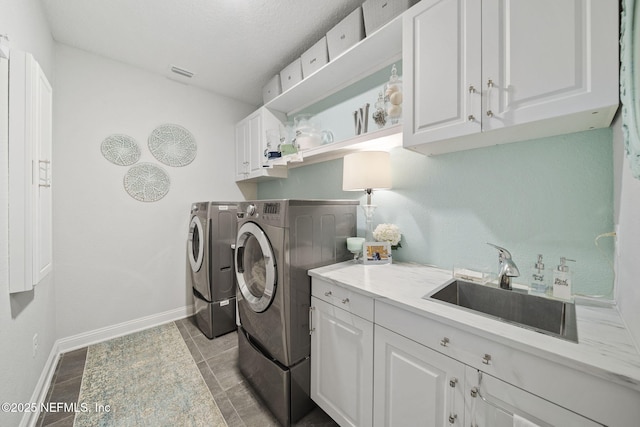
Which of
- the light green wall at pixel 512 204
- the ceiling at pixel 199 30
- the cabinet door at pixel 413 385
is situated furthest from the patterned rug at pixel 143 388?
the ceiling at pixel 199 30

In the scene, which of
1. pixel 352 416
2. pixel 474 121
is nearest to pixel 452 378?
pixel 352 416

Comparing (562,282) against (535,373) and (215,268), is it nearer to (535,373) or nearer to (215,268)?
(535,373)

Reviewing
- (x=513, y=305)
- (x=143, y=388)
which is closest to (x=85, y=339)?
(x=143, y=388)

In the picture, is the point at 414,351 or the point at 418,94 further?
the point at 418,94

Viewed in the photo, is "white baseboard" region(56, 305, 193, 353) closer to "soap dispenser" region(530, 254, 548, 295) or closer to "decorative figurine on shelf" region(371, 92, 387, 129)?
"decorative figurine on shelf" region(371, 92, 387, 129)

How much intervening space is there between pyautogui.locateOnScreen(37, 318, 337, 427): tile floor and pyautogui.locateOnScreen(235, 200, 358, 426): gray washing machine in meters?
0.07

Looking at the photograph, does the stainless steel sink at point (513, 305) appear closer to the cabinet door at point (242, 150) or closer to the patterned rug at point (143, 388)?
the patterned rug at point (143, 388)

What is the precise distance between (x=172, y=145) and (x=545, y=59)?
3.14 metres

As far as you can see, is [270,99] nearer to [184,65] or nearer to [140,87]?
[184,65]

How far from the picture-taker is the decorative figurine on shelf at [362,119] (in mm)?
1891

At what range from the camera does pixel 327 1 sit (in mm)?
1693

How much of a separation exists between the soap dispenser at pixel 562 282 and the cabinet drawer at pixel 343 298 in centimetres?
79

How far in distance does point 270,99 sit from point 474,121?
2120 millimetres

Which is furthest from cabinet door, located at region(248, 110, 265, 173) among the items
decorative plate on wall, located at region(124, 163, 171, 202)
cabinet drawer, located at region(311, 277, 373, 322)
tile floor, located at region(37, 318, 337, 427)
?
tile floor, located at region(37, 318, 337, 427)
